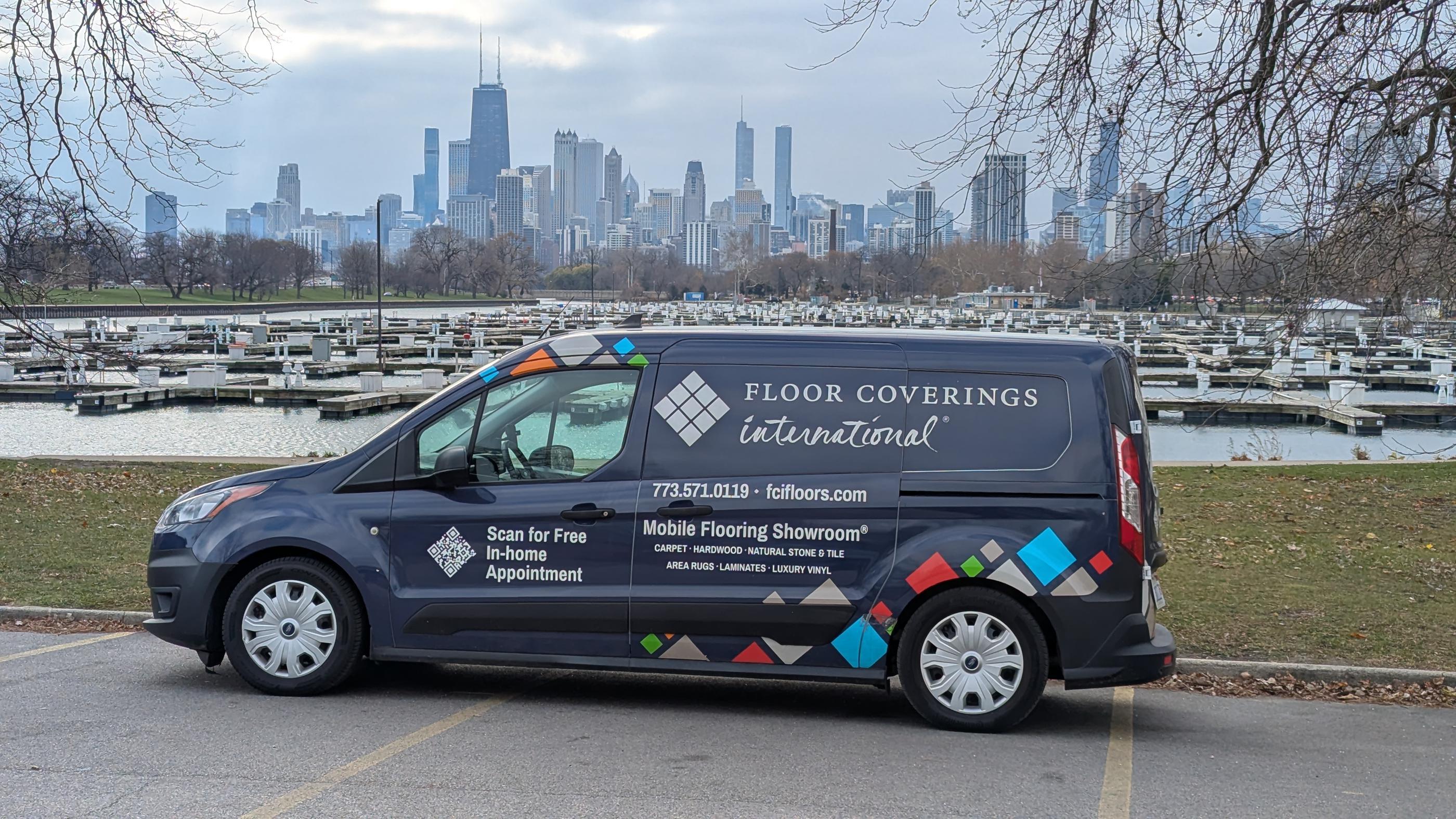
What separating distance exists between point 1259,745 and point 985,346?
2.32 metres

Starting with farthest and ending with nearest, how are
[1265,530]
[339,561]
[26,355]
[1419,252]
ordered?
[26,355], [1265,530], [1419,252], [339,561]

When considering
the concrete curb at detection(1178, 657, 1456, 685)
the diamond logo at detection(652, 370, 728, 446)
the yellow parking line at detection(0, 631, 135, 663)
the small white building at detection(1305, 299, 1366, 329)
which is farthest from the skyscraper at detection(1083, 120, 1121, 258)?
the yellow parking line at detection(0, 631, 135, 663)

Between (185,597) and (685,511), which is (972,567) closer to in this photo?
(685,511)

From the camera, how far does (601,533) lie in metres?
6.41

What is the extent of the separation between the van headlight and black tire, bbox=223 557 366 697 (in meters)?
0.38

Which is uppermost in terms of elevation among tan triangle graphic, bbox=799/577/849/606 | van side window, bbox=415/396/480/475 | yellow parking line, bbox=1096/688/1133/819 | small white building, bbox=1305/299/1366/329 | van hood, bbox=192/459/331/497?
small white building, bbox=1305/299/1366/329

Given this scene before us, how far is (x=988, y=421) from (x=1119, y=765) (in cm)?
169

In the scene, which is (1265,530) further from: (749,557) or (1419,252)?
(749,557)

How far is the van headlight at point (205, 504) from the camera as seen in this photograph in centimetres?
674

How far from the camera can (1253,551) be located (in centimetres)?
1199

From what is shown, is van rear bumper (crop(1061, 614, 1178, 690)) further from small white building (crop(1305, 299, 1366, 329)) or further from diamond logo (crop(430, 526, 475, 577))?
Answer: small white building (crop(1305, 299, 1366, 329))

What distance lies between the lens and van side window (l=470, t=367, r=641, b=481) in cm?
657

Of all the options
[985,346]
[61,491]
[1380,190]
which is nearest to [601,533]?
[985,346]

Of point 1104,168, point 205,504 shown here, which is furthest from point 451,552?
point 1104,168
